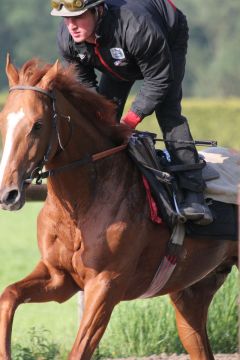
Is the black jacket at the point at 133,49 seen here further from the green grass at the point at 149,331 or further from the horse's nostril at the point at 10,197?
the green grass at the point at 149,331

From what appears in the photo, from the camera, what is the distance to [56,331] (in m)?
9.10

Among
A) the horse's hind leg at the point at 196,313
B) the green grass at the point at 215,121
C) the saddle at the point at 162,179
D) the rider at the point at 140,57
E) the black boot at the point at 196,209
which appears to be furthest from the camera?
the green grass at the point at 215,121

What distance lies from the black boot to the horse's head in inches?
44.0

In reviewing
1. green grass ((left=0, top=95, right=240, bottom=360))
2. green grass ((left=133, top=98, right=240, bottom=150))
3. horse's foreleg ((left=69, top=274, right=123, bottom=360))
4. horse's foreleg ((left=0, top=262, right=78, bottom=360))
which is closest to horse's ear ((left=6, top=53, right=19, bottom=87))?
horse's foreleg ((left=0, top=262, right=78, bottom=360))

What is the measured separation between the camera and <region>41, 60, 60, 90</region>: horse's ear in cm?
550

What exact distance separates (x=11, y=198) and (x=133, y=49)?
4.42 ft

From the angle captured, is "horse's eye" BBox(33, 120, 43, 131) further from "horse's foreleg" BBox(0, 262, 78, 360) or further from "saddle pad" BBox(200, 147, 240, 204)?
"saddle pad" BBox(200, 147, 240, 204)

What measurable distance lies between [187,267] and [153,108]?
3.61 feet

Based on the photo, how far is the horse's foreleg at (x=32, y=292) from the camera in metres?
5.50

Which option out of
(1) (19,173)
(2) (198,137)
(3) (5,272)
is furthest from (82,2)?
(2) (198,137)

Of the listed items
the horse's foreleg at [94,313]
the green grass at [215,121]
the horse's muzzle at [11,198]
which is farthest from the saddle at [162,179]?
the green grass at [215,121]

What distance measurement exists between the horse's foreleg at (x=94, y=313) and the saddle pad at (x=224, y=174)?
1167 millimetres

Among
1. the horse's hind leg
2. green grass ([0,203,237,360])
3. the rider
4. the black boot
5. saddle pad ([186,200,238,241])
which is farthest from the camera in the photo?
green grass ([0,203,237,360])

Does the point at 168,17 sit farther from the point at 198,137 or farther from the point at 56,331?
the point at 198,137
